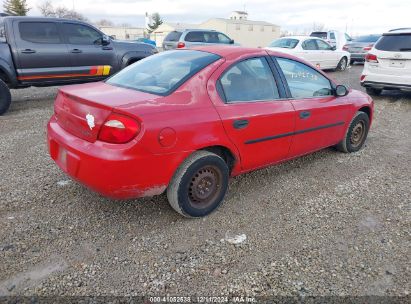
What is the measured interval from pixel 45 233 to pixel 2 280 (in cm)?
56

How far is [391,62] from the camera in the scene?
8.02 m

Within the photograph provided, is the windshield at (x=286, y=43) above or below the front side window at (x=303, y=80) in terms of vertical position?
below

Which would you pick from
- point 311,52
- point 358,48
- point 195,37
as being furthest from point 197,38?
point 358,48

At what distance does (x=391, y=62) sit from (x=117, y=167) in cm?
791

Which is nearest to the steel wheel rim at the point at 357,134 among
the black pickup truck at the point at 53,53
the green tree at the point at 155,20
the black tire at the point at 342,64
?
the black pickup truck at the point at 53,53

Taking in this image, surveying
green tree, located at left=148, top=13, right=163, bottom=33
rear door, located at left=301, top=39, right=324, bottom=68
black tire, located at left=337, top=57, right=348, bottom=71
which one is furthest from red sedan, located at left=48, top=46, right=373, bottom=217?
green tree, located at left=148, top=13, right=163, bottom=33

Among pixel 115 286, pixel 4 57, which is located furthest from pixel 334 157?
pixel 4 57

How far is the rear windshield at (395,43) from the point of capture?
25.6 ft

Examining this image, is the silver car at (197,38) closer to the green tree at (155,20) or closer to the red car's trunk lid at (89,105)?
the red car's trunk lid at (89,105)

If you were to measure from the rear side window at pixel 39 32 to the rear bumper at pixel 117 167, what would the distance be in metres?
5.24

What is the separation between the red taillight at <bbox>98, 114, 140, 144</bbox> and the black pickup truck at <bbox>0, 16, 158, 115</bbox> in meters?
4.97

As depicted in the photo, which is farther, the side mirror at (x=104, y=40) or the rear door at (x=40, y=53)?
the side mirror at (x=104, y=40)

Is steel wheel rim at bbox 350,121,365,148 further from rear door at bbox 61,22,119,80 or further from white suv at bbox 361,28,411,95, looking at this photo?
rear door at bbox 61,22,119,80

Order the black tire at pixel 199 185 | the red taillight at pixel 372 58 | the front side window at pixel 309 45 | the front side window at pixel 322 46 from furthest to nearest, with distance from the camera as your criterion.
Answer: the front side window at pixel 322 46 < the front side window at pixel 309 45 < the red taillight at pixel 372 58 < the black tire at pixel 199 185
